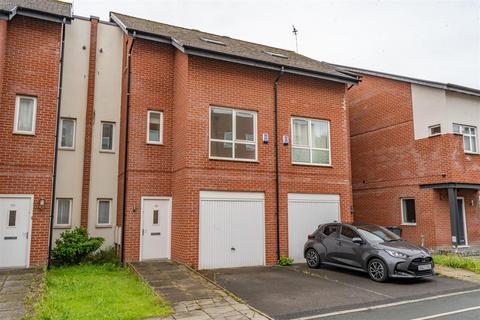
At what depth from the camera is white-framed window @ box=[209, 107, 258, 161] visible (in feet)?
40.1

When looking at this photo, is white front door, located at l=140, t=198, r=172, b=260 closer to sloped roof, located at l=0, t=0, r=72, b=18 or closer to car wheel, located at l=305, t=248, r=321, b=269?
car wheel, located at l=305, t=248, r=321, b=269

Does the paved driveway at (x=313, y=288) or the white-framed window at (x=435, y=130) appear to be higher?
the white-framed window at (x=435, y=130)

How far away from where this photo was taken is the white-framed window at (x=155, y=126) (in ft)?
42.0

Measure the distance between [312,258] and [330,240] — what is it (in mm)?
911

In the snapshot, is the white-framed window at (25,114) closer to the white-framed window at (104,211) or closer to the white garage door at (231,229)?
the white-framed window at (104,211)

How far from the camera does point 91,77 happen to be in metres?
13.4

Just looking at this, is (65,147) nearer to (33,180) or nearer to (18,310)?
(33,180)

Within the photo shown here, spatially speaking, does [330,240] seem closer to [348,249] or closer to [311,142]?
[348,249]

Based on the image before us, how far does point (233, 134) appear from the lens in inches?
491

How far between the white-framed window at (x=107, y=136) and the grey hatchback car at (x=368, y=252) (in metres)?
7.45

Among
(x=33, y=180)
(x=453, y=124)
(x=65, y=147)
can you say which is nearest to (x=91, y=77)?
(x=65, y=147)

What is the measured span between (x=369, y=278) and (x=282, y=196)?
3.82 metres

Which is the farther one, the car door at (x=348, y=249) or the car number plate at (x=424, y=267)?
the car door at (x=348, y=249)

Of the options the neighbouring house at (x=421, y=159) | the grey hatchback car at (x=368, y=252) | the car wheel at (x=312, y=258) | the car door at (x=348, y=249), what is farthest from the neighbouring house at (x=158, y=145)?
the neighbouring house at (x=421, y=159)
